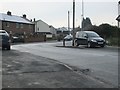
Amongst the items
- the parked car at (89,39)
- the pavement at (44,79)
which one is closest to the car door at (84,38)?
the parked car at (89,39)

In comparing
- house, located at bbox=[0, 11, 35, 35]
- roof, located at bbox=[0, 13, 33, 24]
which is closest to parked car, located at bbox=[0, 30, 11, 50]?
house, located at bbox=[0, 11, 35, 35]

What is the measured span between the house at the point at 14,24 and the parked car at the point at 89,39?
1951 inches

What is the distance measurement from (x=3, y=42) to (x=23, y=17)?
252ft

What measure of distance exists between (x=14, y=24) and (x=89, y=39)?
59017mm

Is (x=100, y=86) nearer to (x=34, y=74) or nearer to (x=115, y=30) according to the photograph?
(x=34, y=74)

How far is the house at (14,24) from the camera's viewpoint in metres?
83.6

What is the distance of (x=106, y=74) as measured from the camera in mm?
11109

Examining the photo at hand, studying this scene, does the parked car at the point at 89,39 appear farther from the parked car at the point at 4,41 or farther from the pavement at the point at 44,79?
the pavement at the point at 44,79

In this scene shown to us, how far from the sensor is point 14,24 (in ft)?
288

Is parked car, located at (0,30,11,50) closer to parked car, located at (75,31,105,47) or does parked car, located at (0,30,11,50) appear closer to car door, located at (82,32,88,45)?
parked car, located at (75,31,105,47)

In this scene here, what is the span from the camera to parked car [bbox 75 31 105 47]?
98.0ft

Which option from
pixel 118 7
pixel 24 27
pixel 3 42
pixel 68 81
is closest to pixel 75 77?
pixel 68 81

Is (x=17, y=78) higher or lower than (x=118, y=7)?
lower

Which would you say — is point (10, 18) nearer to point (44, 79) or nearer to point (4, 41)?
point (4, 41)
